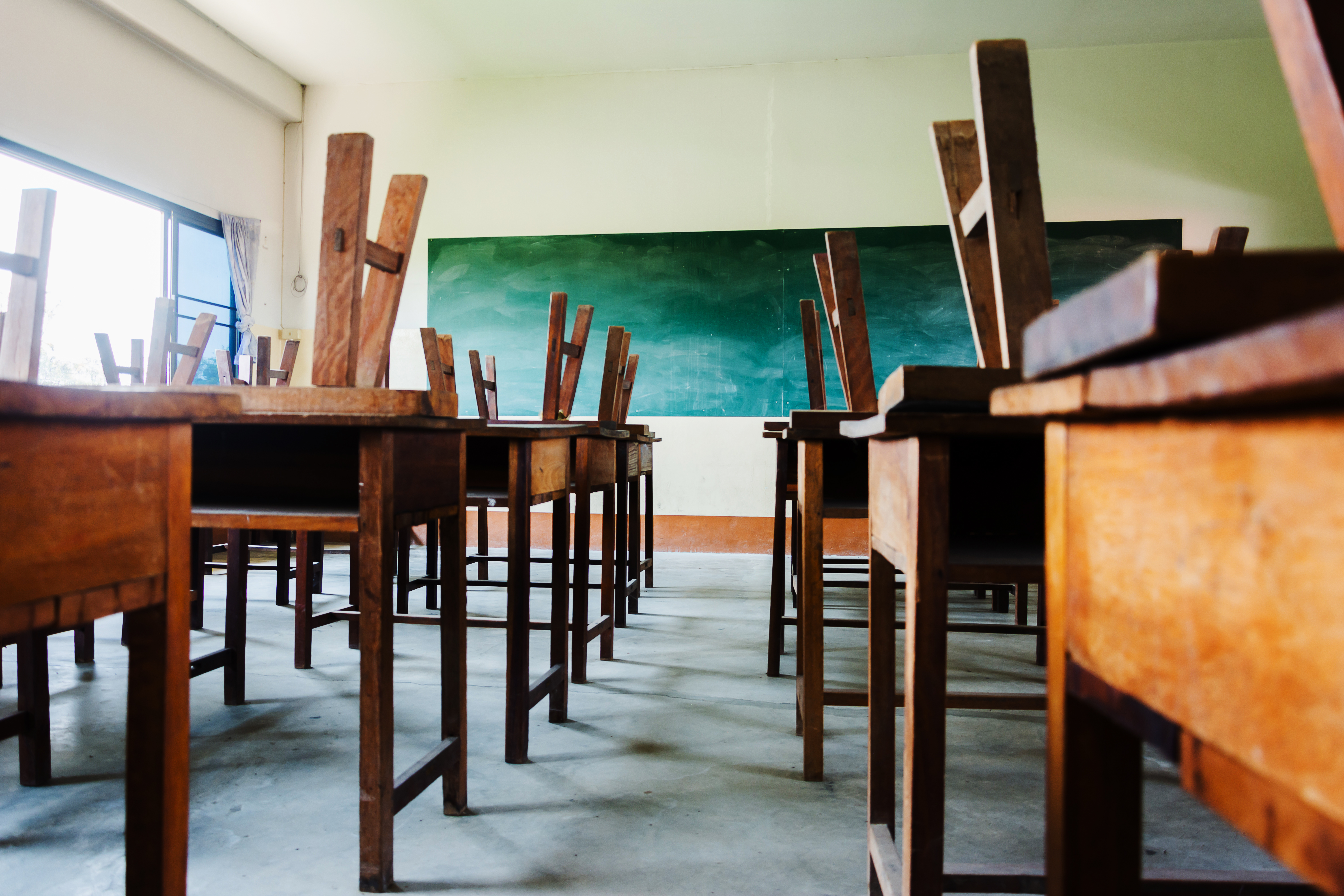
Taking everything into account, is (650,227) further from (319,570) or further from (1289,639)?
(1289,639)

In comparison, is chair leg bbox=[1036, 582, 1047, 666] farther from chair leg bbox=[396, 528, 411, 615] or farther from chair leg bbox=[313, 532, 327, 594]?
chair leg bbox=[313, 532, 327, 594]

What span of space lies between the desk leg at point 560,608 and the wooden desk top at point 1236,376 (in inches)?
67.3

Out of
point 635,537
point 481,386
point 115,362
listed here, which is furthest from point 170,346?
point 635,537

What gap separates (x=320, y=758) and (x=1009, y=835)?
4.95 feet

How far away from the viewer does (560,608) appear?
83.0 inches

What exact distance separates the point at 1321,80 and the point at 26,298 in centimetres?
211

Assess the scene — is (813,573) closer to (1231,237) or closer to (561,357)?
(561,357)

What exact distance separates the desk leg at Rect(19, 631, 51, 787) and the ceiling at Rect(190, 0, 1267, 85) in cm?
527

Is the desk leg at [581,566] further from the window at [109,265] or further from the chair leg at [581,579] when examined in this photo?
the window at [109,265]

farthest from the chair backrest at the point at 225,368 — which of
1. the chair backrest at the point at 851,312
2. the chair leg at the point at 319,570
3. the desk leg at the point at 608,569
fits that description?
the chair backrest at the point at 851,312

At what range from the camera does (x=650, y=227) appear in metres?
6.27

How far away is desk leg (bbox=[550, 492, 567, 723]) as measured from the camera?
2.07m

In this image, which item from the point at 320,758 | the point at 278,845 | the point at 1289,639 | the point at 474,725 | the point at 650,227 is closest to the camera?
the point at 1289,639

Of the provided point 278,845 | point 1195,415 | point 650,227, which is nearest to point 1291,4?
point 1195,415
